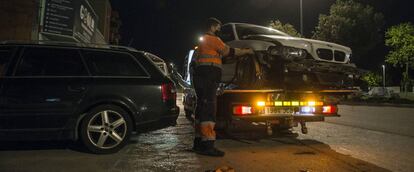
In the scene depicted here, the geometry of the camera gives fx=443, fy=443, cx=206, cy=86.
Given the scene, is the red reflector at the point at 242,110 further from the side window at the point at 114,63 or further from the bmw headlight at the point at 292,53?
the side window at the point at 114,63

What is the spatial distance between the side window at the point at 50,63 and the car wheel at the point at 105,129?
0.64m

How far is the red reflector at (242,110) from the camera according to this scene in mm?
7305

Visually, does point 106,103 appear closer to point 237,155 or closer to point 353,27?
point 237,155

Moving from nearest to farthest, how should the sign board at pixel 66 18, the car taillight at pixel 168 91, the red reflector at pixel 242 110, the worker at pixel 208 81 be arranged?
the worker at pixel 208 81 < the car taillight at pixel 168 91 < the red reflector at pixel 242 110 < the sign board at pixel 66 18

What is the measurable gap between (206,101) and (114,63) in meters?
1.51

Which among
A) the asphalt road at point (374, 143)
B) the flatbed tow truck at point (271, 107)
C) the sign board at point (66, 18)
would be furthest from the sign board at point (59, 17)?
the flatbed tow truck at point (271, 107)

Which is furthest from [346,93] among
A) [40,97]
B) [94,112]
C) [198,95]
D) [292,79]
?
[40,97]

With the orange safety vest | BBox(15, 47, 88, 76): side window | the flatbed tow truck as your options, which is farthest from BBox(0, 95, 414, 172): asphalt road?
the orange safety vest

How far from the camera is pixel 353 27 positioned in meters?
41.9

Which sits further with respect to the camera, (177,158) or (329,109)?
(329,109)

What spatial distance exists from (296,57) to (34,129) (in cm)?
426

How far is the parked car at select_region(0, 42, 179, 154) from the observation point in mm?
5982

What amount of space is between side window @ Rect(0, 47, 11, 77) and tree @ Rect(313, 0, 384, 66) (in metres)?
38.3

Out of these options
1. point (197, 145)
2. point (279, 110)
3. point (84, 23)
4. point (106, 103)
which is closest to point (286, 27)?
point (84, 23)
